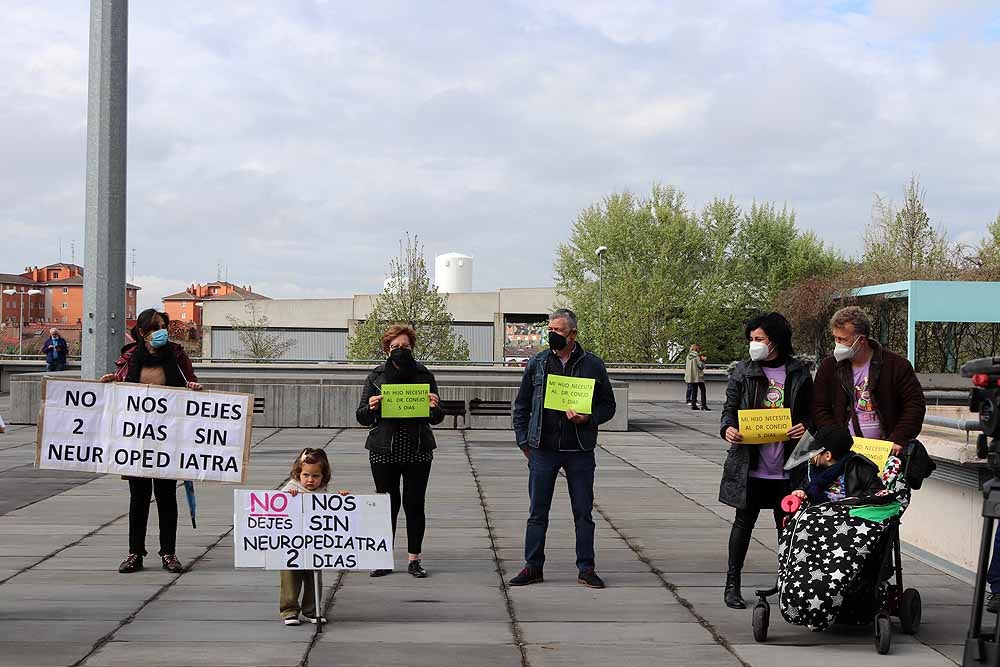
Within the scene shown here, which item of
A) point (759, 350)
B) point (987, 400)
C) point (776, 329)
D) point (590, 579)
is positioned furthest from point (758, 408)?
point (987, 400)

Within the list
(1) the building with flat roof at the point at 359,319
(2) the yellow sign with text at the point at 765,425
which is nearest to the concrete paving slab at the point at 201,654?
(2) the yellow sign with text at the point at 765,425

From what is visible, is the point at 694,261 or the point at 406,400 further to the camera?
the point at 694,261

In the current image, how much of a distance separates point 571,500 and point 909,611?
2.45 metres

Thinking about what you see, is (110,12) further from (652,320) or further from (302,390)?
(652,320)

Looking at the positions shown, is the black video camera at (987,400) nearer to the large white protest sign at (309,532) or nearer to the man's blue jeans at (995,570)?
the man's blue jeans at (995,570)

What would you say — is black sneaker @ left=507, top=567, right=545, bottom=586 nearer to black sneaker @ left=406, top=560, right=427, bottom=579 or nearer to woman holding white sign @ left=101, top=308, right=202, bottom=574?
black sneaker @ left=406, top=560, right=427, bottom=579

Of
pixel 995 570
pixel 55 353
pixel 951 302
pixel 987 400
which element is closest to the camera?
pixel 987 400

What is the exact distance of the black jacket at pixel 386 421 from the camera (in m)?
8.98

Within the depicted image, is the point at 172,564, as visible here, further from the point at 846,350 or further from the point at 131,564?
the point at 846,350

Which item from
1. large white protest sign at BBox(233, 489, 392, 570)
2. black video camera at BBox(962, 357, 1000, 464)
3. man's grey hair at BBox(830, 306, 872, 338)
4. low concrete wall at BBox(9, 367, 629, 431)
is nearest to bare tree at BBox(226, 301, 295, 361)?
low concrete wall at BBox(9, 367, 629, 431)

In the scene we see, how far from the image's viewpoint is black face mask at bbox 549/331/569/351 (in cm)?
870

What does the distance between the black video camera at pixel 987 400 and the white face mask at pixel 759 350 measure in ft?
5.49

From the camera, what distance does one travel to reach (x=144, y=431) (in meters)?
9.00

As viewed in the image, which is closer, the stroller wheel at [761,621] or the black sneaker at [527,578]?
the stroller wheel at [761,621]
